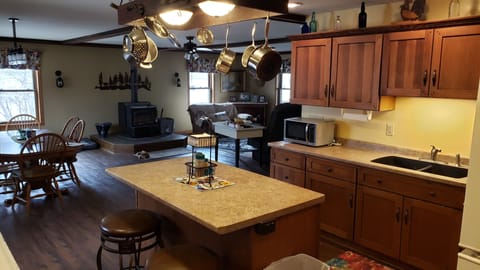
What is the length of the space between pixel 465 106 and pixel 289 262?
2162 millimetres

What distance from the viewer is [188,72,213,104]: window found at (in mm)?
9961

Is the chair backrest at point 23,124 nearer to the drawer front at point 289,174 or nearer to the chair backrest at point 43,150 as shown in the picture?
the chair backrest at point 43,150

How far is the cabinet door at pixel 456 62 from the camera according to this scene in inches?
107

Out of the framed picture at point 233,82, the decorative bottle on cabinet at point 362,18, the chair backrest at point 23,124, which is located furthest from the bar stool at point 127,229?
the framed picture at point 233,82

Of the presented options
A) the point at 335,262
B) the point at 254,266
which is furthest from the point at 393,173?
the point at 254,266

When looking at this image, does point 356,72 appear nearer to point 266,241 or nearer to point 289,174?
point 289,174

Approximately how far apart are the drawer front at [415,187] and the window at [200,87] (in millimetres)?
7322

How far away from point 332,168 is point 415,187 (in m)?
0.78

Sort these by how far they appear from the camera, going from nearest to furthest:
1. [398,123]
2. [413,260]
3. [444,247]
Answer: [444,247], [413,260], [398,123]

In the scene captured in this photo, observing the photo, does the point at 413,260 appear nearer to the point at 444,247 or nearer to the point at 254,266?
the point at 444,247

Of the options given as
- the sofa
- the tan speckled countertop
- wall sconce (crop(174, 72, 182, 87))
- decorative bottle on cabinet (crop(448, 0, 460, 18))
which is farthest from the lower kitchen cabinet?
wall sconce (crop(174, 72, 182, 87))

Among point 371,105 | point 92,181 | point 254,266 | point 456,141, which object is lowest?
point 92,181

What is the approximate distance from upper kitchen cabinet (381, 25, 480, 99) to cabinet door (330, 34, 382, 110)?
0.30ft

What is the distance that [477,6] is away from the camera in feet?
9.25
